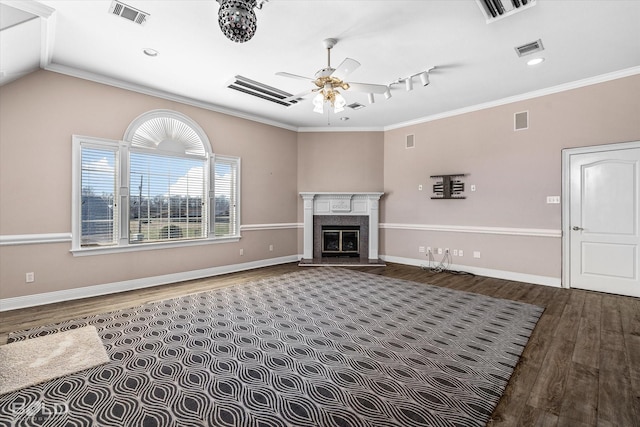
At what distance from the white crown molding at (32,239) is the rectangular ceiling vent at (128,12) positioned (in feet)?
9.09

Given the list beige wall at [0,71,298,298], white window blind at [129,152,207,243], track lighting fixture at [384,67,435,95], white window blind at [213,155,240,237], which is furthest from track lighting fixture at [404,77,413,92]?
white window blind at [129,152,207,243]

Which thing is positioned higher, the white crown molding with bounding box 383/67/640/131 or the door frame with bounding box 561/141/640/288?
the white crown molding with bounding box 383/67/640/131

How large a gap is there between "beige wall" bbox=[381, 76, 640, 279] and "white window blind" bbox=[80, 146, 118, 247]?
522cm

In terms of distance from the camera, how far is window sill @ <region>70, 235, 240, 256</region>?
4020mm

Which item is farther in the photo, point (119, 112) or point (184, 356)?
point (119, 112)

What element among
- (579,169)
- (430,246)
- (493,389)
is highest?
(579,169)

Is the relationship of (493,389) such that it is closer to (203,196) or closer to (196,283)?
(196,283)

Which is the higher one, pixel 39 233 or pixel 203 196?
pixel 203 196

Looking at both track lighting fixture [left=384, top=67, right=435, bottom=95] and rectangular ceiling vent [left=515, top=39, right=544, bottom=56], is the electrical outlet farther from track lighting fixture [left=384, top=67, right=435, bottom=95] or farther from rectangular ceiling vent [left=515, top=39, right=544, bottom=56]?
track lighting fixture [left=384, top=67, right=435, bottom=95]

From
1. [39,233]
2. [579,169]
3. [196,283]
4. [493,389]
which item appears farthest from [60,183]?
[579,169]

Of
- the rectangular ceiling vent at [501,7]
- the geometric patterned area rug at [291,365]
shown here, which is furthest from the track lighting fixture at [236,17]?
the geometric patterned area rug at [291,365]

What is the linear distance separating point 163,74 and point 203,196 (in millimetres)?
2028

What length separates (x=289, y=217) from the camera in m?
6.69

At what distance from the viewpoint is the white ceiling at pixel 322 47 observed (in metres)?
2.75
